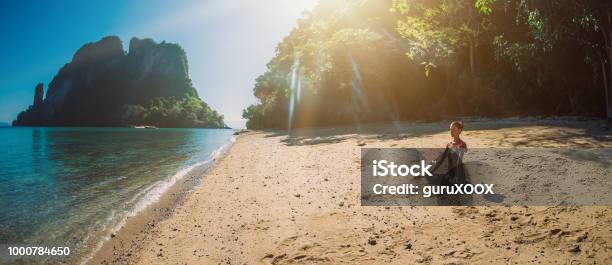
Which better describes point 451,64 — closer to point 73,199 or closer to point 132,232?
point 132,232

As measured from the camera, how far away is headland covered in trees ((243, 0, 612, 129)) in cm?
1655

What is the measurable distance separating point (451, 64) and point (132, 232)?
27.7m

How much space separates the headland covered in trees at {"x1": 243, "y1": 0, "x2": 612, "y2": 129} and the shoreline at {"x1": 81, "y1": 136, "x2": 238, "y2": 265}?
37.4 feet

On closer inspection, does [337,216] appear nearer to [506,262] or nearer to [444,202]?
[444,202]

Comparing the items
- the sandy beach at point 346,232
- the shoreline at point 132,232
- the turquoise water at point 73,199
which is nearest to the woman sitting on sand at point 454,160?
the sandy beach at point 346,232

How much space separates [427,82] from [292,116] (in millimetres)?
16389

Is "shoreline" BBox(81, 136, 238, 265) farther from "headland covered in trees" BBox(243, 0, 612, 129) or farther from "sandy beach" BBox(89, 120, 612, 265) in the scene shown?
"headland covered in trees" BBox(243, 0, 612, 129)

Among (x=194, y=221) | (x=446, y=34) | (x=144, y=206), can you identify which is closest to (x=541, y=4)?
(x=446, y=34)

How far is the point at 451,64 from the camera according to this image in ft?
92.8

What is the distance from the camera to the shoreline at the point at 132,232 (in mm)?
6387

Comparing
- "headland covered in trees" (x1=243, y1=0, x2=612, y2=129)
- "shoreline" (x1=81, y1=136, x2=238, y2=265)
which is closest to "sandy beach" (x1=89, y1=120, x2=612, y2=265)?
"shoreline" (x1=81, y1=136, x2=238, y2=265)

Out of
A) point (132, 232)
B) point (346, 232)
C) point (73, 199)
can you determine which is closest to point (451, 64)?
point (346, 232)

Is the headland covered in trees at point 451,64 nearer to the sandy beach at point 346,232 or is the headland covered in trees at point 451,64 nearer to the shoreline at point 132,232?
the sandy beach at point 346,232

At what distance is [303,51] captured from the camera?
40.6 meters
